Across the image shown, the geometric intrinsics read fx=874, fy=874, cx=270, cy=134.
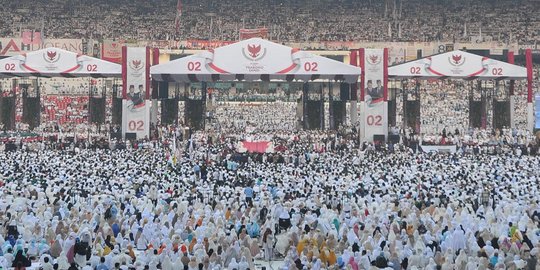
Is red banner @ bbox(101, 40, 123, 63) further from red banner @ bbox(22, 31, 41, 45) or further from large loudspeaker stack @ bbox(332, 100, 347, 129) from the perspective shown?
large loudspeaker stack @ bbox(332, 100, 347, 129)

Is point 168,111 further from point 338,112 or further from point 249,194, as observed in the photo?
point 249,194

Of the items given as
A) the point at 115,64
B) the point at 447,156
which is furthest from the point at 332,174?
the point at 115,64

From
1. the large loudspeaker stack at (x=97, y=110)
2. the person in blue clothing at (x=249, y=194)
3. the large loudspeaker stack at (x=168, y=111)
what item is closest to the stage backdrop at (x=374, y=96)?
the large loudspeaker stack at (x=168, y=111)

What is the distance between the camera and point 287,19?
196ft

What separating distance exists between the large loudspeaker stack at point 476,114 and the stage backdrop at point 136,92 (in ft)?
45.8

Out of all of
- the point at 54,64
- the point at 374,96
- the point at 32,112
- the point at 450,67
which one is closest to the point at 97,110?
the point at 32,112

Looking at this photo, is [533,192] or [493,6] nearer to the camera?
[533,192]

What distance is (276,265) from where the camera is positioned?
47.7 feet

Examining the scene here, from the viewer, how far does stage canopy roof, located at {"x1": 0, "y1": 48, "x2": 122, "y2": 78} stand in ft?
115

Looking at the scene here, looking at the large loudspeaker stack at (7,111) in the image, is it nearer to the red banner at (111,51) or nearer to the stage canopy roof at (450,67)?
the red banner at (111,51)

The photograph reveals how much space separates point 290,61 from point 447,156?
7852 mm

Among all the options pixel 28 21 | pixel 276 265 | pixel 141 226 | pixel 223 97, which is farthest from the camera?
pixel 28 21

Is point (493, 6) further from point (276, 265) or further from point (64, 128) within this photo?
point (276, 265)

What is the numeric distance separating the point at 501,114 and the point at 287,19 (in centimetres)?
2470
